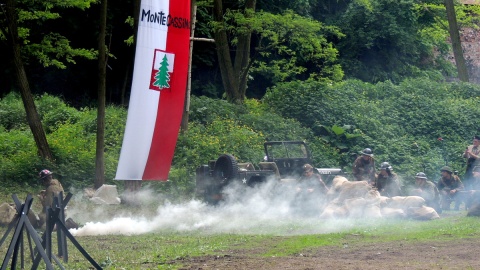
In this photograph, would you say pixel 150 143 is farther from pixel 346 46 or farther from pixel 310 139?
pixel 346 46

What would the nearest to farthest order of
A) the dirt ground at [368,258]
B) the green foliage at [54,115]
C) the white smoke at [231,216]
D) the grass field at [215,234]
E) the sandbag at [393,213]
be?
the dirt ground at [368,258] → the grass field at [215,234] → the white smoke at [231,216] → the sandbag at [393,213] → the green foliage at [54,115]

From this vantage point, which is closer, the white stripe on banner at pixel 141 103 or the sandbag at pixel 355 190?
the white stripe on banner at pixel 141 103

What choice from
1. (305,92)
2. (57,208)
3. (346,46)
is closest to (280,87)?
(305,92)

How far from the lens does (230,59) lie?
2952cm

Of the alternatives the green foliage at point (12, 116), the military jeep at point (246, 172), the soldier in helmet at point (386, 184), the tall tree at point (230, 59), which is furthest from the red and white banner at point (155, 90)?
the green foliage at point (12, 116)

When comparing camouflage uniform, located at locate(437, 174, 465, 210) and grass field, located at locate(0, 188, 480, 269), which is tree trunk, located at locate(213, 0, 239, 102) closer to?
grass field, located at locate(0, 188, 480, 269)

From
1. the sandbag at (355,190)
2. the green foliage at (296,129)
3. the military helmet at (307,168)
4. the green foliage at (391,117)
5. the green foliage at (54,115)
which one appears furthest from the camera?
the green foliage at (391,117)

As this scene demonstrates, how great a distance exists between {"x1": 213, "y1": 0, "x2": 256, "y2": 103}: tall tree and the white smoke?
337 inches

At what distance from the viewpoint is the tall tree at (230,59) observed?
93.0 feet

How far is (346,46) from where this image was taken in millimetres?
40969

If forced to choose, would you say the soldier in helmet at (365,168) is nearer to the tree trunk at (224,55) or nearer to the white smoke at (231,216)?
the white smoke at (231,216)

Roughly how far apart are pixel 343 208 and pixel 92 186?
7531 mm

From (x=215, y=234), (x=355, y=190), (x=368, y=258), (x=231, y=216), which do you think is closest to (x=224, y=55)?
(x=231, y=216)

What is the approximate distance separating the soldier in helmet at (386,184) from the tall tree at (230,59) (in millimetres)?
9108
